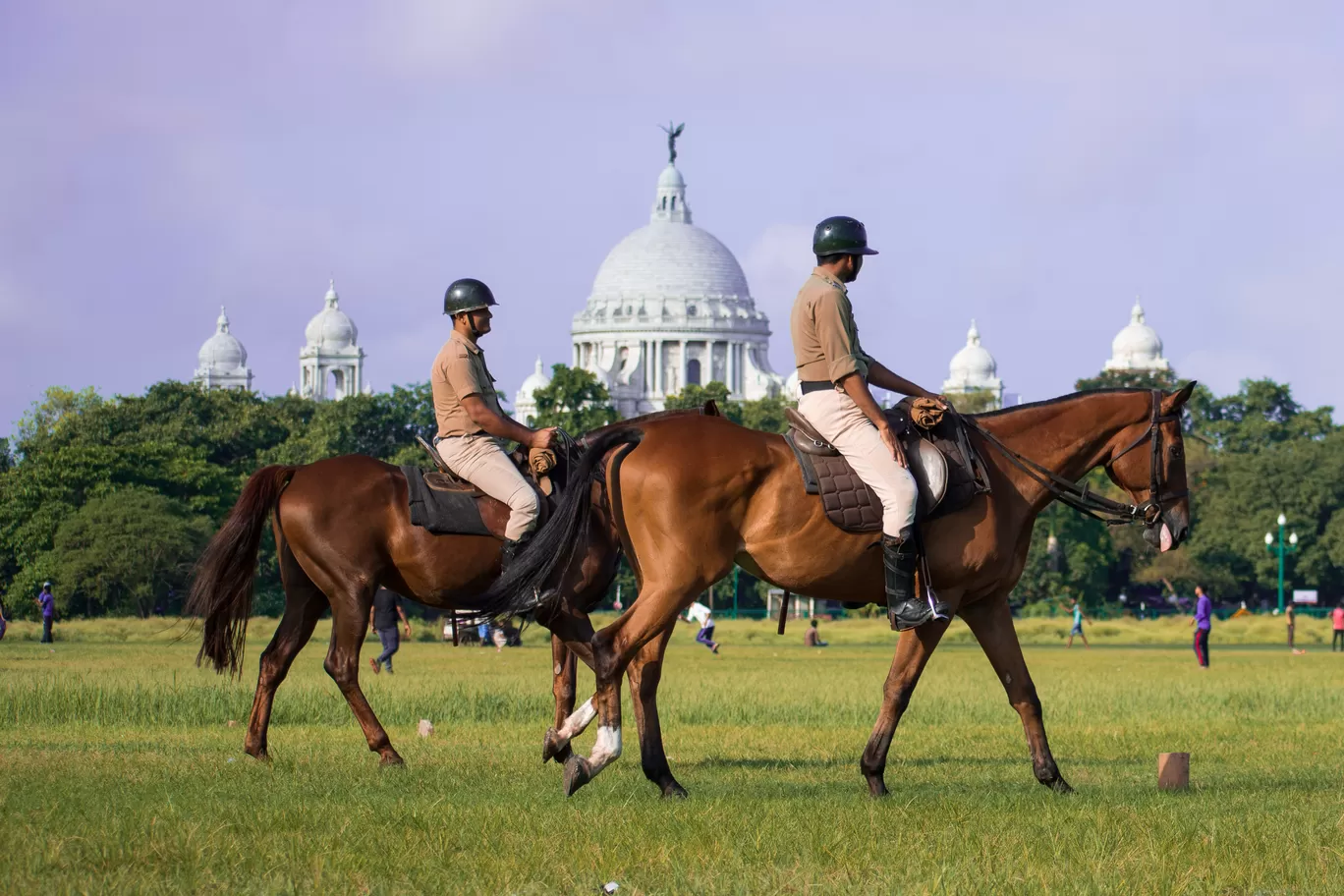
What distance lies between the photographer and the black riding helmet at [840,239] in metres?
12.5

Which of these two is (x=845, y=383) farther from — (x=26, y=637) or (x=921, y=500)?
(x=26, y=637)

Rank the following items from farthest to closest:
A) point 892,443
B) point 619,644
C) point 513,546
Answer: point 513,546, point 892,443, point 619,644

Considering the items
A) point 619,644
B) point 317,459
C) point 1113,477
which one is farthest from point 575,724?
point 317,459

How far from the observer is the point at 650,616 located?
38.2 feet

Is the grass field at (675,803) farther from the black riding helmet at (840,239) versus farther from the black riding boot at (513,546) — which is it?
the black riding helmet at (840,239)

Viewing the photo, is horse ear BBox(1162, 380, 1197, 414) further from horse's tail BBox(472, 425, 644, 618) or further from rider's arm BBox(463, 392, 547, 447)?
rider's arm BBox(463, 392, 547, 447)

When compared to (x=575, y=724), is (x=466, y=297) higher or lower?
higher

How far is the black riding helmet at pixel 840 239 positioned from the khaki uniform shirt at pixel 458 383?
98.6 inches

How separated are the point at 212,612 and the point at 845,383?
218 inches

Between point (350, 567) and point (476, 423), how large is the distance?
140 cm

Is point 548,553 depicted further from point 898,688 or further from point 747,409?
point 747,409

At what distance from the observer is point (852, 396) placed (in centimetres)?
1205

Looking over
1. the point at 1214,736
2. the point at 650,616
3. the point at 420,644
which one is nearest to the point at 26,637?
the point at 420,644

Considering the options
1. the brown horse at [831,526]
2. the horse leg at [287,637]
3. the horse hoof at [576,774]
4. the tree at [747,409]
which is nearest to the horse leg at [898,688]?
the brown horse at [831,526]
